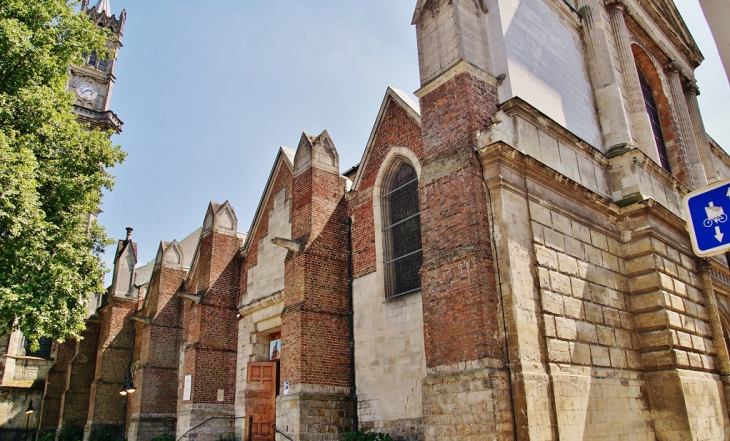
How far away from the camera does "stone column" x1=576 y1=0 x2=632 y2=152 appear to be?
13.0 meters

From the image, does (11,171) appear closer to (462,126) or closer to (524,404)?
(462,126)

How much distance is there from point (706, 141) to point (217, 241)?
1599 centimetres

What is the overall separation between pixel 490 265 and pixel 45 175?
933cm

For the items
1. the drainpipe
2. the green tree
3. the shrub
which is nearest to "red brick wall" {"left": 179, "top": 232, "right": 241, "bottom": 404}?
the green tree

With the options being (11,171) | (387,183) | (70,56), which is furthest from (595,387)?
(70,56)

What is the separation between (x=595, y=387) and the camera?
30.3 feet

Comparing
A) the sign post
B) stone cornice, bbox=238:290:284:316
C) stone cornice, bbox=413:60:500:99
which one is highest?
stone cornice, bbox=413:60:500:99

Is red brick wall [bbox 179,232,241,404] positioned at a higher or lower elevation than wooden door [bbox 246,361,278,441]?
higher

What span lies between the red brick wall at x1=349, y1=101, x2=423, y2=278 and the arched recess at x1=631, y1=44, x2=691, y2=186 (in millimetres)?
7237

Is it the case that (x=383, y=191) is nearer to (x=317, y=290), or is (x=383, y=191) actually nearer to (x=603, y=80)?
(x=317, y=290)

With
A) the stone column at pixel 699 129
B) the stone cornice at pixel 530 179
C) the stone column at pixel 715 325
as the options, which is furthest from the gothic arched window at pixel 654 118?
the stone cornice at pixel 530 179

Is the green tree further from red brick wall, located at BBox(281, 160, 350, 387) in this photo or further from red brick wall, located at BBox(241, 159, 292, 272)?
red brick wall, located at BBox(241, 159, 292, 272)

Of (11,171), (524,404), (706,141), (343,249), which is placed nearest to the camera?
(524,404)

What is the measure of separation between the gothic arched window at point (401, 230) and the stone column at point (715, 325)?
652cm
